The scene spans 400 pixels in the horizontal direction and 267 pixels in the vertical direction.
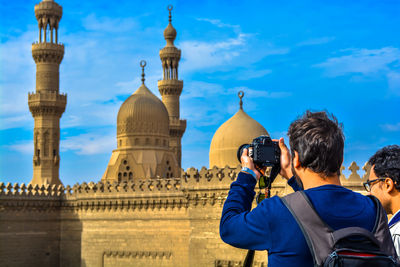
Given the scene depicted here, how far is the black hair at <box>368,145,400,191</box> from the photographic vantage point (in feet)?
14.1

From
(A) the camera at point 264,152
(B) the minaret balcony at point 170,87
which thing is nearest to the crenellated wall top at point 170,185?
(B) the minaret balcony at point 170,87

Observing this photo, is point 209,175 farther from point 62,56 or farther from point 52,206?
point 62,56

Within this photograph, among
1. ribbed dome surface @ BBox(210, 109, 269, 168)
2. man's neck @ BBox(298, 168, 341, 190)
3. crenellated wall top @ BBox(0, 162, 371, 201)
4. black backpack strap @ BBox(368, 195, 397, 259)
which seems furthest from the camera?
ribbed dome surface @ BBox(210, 109, 269, 168)

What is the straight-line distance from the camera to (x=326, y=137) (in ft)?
10.2

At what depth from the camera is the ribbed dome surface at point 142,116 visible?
3231 centimetres

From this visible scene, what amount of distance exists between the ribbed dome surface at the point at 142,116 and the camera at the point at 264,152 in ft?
95.0

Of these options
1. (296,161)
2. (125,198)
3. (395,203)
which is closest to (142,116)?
(125,198)

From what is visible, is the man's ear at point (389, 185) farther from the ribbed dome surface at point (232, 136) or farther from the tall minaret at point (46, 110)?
the tall minaret at point (46, 110)

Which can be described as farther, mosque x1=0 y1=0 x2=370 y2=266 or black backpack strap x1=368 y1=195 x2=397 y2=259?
mosque x1=0 y1=0 x2=370 y2=266

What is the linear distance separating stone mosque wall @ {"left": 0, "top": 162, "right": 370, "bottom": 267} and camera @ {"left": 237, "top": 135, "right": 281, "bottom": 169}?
1727cm

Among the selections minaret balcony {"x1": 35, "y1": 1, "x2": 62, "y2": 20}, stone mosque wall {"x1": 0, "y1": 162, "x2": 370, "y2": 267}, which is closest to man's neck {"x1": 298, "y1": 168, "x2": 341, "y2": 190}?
stone mosque wall {"x1": 0, "y1": 162, "x2": 370, "y2": 267}

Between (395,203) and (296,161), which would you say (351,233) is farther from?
(395,203)

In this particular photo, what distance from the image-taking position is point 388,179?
4.37 meters

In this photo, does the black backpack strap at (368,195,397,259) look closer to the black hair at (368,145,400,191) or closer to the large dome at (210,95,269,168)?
the black hair at (368,145,400,191)
